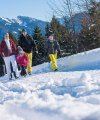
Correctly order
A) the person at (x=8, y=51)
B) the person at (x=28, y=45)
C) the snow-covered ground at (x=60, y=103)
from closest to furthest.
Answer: the snow-covered ground at (x=60, y=103), the person at (x=8, y=51), the person at (x=28, y=45)

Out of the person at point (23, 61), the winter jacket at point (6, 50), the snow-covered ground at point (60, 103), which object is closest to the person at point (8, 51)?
the winter jacket at point (6, 50)

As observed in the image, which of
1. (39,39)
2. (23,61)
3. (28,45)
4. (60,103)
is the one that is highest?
(39,39)

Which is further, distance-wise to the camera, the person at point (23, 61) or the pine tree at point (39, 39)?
the pine tree at point (39, 39)

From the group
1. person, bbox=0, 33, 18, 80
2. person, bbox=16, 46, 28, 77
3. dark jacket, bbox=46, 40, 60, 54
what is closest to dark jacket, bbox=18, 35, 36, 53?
person, bbox=16, 46, 28, 77

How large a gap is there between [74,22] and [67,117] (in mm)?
25733

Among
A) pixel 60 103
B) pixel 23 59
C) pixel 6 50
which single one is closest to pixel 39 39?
pixel 23 59

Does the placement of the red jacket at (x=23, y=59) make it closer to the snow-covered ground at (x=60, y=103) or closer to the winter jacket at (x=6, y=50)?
the winter jacket at (x=6, y=50)

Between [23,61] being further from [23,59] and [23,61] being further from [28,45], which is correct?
[28,45]

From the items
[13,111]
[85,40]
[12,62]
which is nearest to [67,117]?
[13,111]

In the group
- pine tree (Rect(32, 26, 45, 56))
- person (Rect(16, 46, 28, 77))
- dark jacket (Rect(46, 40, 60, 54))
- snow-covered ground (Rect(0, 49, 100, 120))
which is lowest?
snow-covered ground (Rect(0, 49, 100, 120))

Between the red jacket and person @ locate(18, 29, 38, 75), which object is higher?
person @ locate(18, 29, 38, 75)

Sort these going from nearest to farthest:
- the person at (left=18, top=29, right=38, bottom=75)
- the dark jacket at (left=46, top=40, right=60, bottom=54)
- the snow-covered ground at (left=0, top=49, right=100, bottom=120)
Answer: the snow-covered ground at (left=0, top=49, right=100, bottom=120), the person at (left=18, top=29, right=38, bottom=75), the dark jacket at (left=46, top=40, right=60, bottom=54)

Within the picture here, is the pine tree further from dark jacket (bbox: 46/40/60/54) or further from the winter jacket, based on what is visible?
the winter jacket

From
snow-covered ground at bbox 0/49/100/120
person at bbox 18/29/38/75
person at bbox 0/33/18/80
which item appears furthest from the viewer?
person at bbox 18/29/38/75
